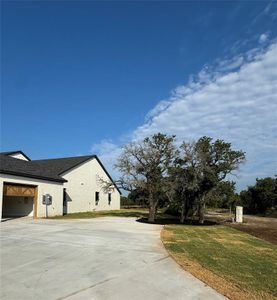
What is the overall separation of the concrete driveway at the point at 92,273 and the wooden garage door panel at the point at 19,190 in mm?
12340

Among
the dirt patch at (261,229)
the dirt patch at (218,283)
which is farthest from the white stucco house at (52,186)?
the dirt patch at (218,283)

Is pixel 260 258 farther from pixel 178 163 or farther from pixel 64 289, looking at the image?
pixel 178 163

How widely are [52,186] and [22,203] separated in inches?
105

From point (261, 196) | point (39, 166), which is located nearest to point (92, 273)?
point (39, 166)

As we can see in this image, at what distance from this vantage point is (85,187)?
37.9 metres

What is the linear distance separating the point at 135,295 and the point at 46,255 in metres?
4.41

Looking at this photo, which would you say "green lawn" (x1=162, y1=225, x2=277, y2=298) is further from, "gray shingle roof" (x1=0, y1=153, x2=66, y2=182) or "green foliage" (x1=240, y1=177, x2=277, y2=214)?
"green foliage" (x1=240, y1=177, x2=277, y2=214)

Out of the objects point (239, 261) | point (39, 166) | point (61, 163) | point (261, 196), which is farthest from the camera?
point (261, 196)

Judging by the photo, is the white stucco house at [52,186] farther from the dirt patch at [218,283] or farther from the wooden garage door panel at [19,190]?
the dirt patch at [218,283]

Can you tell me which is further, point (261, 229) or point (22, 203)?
point (22, 203)

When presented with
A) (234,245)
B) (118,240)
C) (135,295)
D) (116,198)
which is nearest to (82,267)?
(135,295)

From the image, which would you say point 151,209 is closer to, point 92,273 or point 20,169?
point 20,169

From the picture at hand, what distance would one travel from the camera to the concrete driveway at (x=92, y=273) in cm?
644

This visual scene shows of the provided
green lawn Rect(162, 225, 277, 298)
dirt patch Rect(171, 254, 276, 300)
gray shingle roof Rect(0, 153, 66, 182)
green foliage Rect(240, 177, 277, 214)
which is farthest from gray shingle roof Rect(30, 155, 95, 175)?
dirt patch Rect(171, 254, 276, 300)
